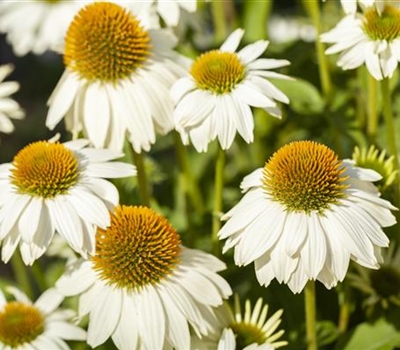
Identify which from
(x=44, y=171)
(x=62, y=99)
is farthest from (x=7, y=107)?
(x=44, y=171)

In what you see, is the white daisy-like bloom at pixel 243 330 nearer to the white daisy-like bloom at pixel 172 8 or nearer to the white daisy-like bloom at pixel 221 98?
the white daisy-like bloom at pixel 221 98

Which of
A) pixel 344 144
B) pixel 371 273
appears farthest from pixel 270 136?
pixel 371 273

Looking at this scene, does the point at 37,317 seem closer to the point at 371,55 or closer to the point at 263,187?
the point at 263,187

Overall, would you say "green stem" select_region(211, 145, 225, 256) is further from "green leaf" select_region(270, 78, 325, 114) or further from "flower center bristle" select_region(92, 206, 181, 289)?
"green leaf" select_region(270, 78, 325, 114)

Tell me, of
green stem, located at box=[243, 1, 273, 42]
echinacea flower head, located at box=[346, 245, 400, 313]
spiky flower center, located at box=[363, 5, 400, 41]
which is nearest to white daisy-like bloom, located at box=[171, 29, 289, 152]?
spiky flower center, located at box=[363, 5, 400, 41]

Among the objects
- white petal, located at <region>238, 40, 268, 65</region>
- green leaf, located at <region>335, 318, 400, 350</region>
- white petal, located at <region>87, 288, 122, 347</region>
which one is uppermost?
white petal, located at <region>238, 40, 268, 65</region>

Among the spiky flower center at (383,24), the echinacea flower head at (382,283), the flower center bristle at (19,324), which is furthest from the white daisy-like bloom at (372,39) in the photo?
the flower center bristle at (19,324)
